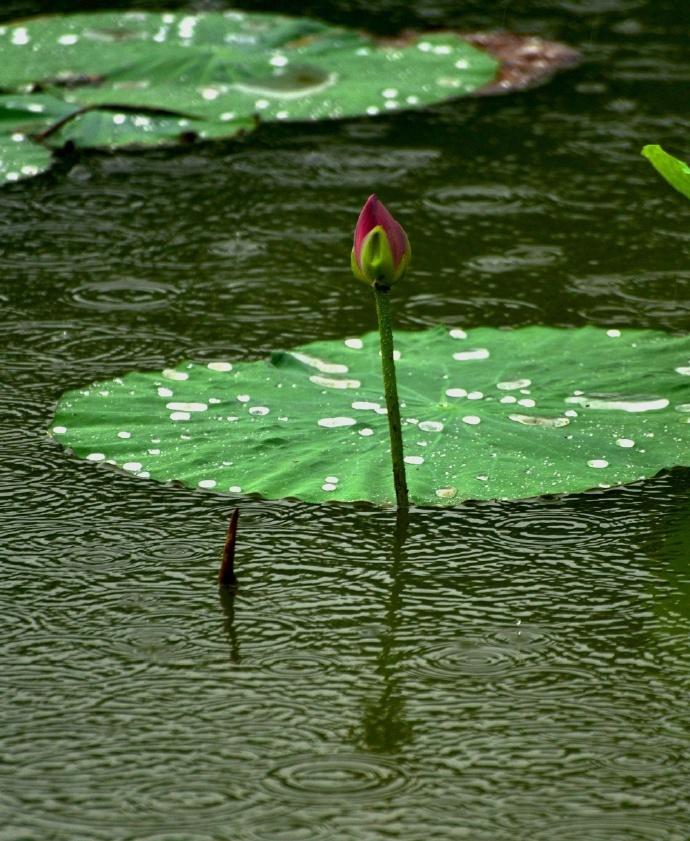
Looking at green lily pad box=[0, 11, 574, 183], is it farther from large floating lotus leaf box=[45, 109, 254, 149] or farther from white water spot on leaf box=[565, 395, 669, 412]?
white water spot on leaf box=[565, 395, 669, 412]

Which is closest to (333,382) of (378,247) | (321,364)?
(321,364)

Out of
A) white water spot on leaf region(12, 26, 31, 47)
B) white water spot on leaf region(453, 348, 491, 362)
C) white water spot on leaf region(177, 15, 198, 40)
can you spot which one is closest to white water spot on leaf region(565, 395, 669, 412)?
white water spot on leaf region(453, 348, 491, 362)

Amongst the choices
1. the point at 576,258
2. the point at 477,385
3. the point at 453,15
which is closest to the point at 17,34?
the point at 453,15

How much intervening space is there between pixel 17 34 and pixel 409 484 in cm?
217

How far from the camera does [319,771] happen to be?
1319 millimetres

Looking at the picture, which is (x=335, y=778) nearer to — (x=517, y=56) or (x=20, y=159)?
(x=20, y=159)

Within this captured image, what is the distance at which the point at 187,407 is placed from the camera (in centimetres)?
197

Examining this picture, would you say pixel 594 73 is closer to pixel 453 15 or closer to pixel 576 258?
pixel 453 15

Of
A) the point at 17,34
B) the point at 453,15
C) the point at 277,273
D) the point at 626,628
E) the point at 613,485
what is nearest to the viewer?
the point at 626,628

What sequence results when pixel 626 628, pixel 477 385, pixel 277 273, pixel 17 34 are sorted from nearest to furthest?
pixel 626 628 → pixel 477 385 → pixel 277 273 → pixel 17 34

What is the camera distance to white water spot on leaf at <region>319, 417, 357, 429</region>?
74.8 inches

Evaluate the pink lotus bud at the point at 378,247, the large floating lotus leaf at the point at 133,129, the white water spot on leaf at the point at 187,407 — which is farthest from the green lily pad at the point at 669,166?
the large floating lotus leaf at the point at 133,129

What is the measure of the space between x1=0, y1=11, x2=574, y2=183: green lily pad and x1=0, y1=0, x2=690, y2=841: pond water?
5.0 inches

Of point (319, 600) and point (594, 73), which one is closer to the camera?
point (319, 600)
